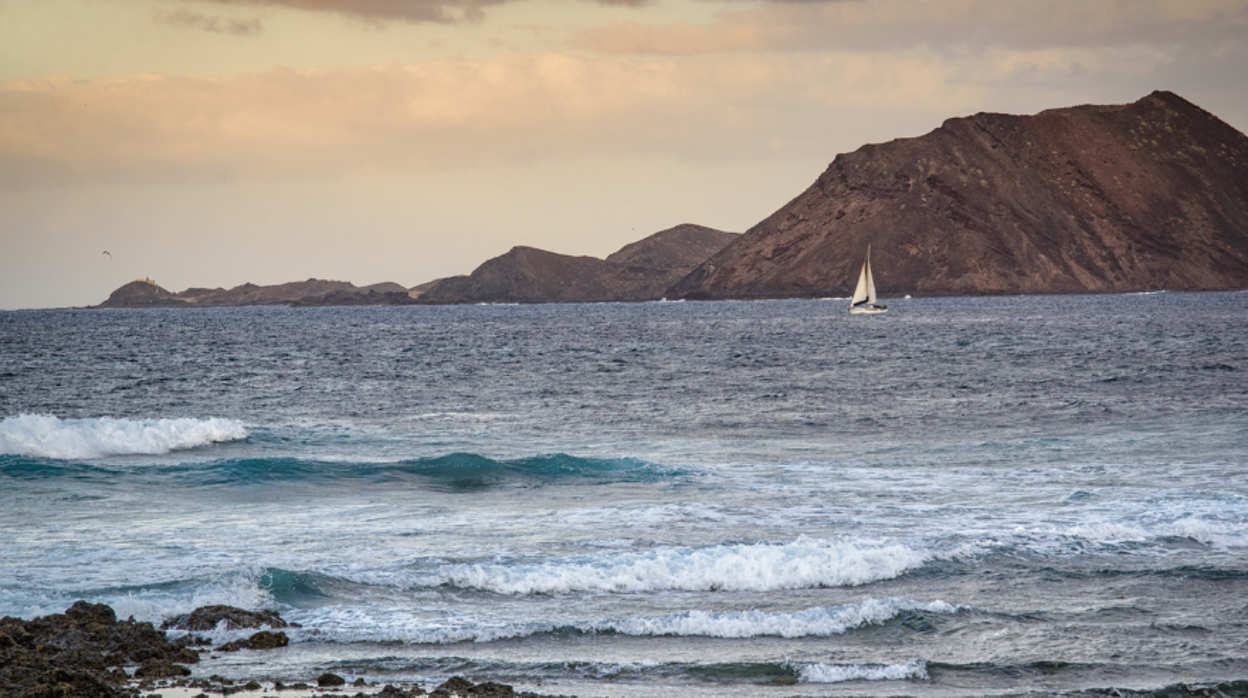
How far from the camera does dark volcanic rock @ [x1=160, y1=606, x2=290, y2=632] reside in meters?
13.8

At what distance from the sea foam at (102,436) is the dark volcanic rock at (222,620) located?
16821 millimetres

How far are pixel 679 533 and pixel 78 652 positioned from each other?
9743 mm

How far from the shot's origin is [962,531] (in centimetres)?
1886

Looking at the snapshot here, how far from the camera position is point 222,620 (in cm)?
1391

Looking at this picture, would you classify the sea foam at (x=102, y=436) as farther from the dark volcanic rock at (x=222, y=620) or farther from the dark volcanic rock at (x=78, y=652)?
the dark volcanic rock at (x=78, y=652)

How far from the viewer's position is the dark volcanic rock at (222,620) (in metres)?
13.8

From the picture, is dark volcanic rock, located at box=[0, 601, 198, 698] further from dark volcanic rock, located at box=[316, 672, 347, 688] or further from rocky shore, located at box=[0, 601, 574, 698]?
dark volcanic rock, located at box=[316, 672, 347, 688]

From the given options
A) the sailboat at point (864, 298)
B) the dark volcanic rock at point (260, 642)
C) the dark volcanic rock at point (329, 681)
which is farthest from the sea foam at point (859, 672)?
the sailboat at point (864, 298)

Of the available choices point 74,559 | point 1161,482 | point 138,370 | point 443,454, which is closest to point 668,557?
point 74,559

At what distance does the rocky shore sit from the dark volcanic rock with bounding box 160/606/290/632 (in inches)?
0.5

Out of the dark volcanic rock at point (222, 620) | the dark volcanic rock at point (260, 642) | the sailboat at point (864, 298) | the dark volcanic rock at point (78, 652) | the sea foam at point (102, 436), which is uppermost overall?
the sailboat at point (864, 298)

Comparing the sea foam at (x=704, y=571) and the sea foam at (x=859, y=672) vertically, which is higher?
the sea foam at (x=704, y=571)

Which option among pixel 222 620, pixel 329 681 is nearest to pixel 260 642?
pixel 222 620

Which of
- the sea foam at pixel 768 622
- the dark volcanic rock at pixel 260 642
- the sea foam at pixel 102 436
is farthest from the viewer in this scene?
the sea foam at pixel 102 436
